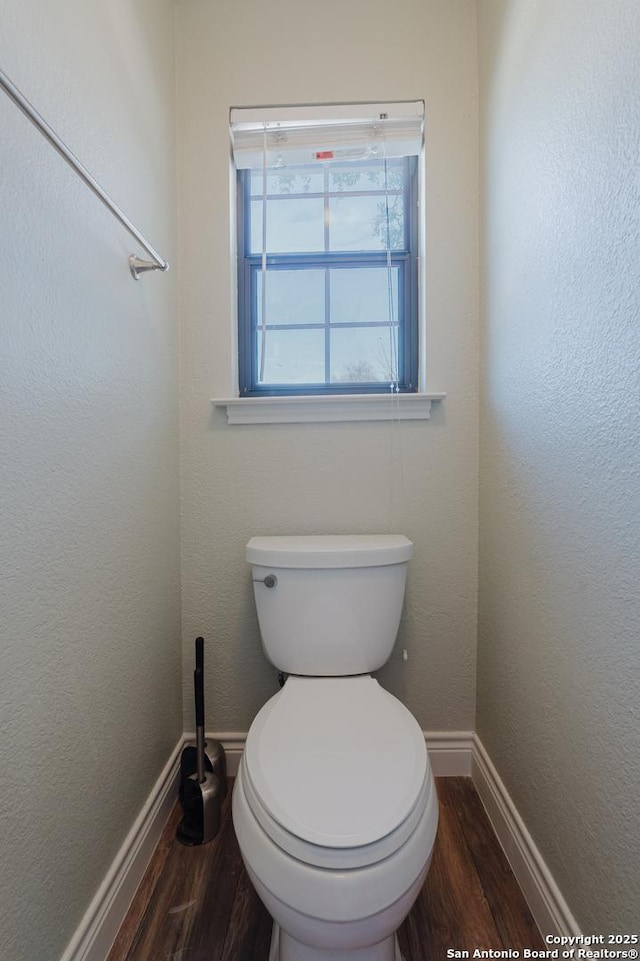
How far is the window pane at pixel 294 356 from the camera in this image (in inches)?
53.5

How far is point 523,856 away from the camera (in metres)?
0.91

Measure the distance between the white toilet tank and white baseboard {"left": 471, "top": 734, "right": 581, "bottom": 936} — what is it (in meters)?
0.45

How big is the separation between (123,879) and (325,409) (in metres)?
1.19

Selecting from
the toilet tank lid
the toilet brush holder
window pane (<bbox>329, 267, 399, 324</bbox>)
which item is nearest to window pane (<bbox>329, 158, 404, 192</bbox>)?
window pane (<bbox>329, 267, 399, 324</bbox>)

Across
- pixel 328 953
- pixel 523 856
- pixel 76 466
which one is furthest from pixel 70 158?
pixel 523 856

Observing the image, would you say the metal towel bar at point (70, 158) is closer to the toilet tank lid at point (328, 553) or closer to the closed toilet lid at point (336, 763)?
the toilet tank lid at point (328, 553)

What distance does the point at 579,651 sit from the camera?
0.73 meters

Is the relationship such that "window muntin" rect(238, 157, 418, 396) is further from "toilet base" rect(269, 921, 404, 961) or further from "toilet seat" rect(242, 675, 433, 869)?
"toilet base" rect(269, 921, 404, 961)

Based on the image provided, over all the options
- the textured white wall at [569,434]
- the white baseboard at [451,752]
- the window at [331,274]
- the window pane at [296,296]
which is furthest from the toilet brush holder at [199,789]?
the window pane at [296,296]

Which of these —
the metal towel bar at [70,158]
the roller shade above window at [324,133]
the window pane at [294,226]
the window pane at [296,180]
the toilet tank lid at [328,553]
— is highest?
the roller shade above window at [324,133]

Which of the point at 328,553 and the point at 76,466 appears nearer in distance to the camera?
Answer: the point at 76,466

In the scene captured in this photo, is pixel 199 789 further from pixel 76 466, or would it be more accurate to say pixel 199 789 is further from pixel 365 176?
pixel 365 176

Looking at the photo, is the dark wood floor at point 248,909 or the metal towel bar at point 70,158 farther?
the dark wood floor at point 248,909

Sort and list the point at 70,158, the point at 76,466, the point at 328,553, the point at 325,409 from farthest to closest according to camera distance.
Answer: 1. the point at 325,409
2. the point at 328,553
3. the point at 76,466
4. the point at 70,158
